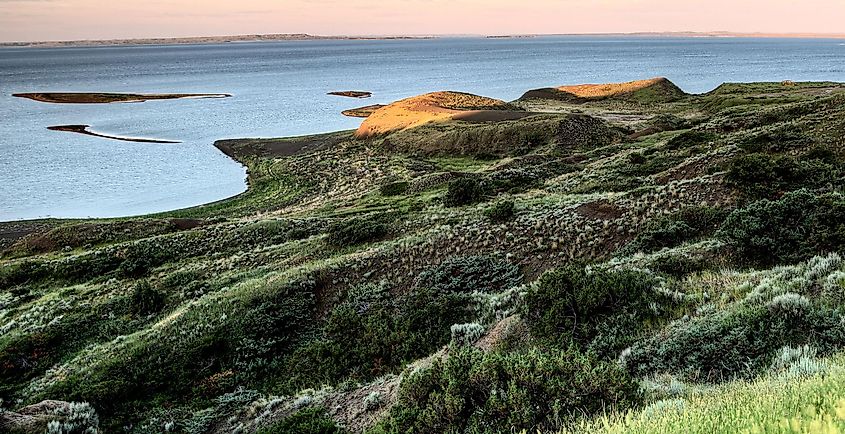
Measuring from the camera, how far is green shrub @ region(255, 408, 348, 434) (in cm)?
838

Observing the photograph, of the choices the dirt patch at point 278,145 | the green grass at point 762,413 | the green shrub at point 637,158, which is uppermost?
the green grass at point 762,413

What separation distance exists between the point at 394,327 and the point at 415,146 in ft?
131

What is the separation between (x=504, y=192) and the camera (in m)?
29.3

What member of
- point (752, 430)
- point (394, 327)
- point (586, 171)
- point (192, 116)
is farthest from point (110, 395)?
point (192, 116)

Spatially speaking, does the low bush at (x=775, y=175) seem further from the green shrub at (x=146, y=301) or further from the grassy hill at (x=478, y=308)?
the green shrub at (x=146, y=301)

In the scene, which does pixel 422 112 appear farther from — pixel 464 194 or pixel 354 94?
pixel 354 94

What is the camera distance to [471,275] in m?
15.9

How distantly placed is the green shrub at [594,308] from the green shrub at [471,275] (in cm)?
412

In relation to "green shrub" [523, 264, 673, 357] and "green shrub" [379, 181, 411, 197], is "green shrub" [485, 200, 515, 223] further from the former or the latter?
"green shrub" [379, 181, 411, 197]

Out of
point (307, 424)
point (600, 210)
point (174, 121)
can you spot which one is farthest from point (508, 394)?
point (174, 121)

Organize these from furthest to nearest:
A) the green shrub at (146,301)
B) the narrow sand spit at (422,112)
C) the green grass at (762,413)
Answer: the narrow sand spit at (422,112) → the green shrub at (146,301) → the green grass at (762,413)

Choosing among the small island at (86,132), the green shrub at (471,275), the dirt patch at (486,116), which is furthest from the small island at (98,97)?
the green shrub at (471,275)

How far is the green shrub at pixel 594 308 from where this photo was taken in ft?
30.4

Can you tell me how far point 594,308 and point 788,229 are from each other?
574cm
